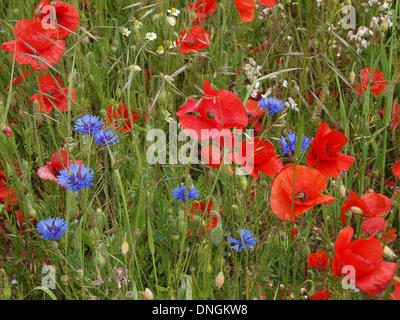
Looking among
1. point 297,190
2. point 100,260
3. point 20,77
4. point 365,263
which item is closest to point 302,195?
point 297,190

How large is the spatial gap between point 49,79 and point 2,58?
0.42 m

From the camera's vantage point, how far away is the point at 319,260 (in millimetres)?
1236

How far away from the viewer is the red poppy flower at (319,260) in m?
1.23

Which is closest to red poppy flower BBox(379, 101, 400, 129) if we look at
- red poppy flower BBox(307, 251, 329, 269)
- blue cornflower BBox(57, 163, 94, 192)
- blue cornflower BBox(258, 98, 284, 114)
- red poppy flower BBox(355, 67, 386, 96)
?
red poppy flower BBox(355, 67, 386, 96)

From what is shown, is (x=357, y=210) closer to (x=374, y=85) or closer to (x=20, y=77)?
(x=374, y=85)

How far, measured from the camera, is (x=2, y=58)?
2.04 m

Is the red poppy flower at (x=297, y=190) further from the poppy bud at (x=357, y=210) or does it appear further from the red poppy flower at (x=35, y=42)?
the red poppy flower at (x=35, y=42)

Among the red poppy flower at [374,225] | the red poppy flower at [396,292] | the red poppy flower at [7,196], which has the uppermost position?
the red poppy flower at [374,225]

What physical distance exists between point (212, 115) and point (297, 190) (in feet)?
0.94

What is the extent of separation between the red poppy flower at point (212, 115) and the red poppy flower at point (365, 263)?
0.37 m

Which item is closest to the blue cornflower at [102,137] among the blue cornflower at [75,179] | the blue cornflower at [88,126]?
the blue cornflower at [88,126]

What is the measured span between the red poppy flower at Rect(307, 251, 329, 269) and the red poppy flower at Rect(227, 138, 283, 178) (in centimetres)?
23

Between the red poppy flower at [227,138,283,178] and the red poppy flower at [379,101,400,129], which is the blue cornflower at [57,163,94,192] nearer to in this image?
the red poppy flower at [227,138,283,178]
